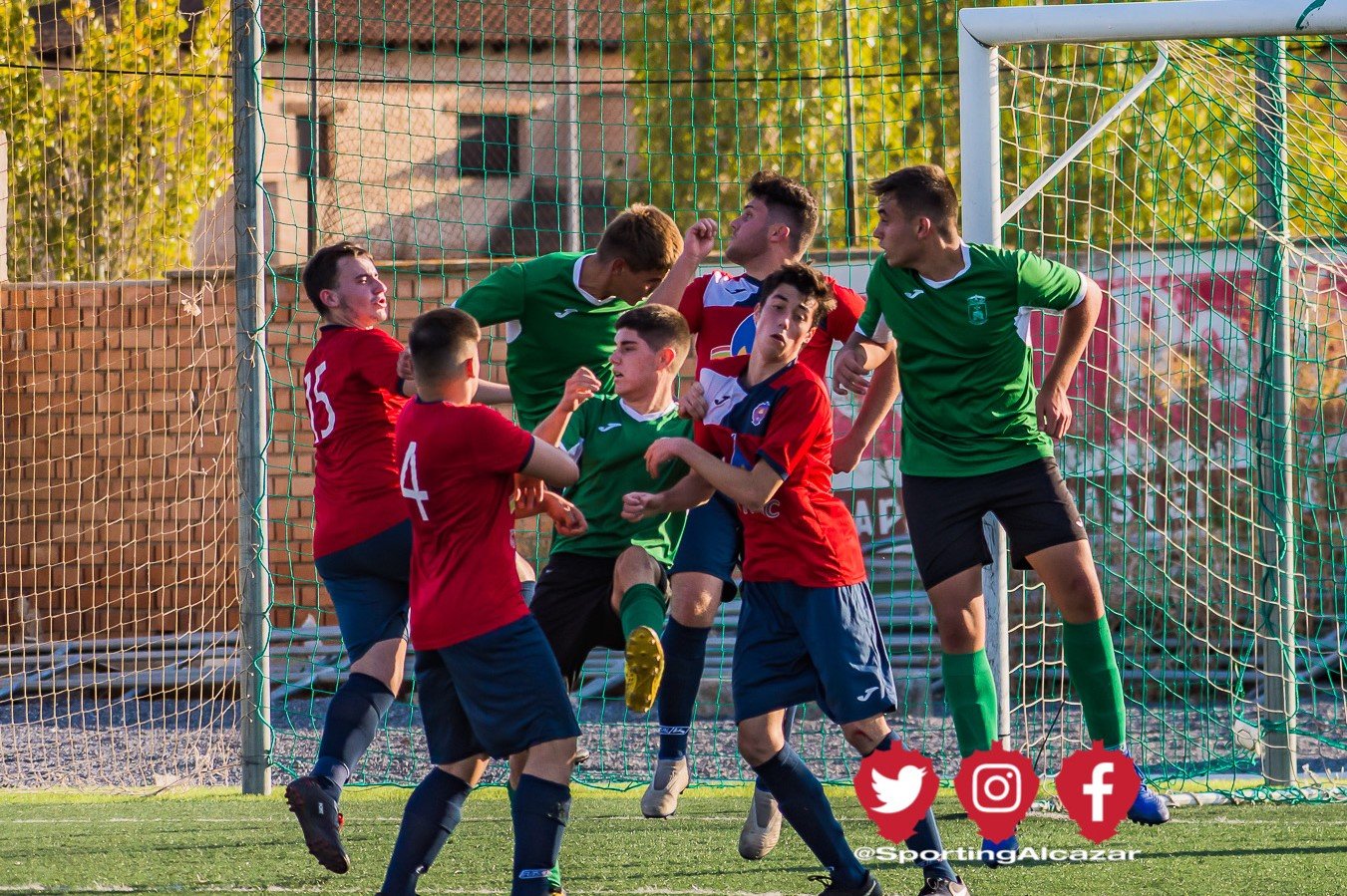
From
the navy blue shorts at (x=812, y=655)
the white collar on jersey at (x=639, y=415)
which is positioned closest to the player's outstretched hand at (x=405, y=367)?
the white collar on jersey at (x=639, y=415)

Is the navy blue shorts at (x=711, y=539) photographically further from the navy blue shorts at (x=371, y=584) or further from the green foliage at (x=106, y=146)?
the green foliage at (x=106, y=146)

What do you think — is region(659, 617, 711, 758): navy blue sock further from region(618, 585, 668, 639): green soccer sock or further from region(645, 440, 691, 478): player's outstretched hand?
region(645, 440, 691, 478): player's outstretched hand

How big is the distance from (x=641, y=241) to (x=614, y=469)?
73cm

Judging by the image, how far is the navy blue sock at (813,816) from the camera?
353 centimetres

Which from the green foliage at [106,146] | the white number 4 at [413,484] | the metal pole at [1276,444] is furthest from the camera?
the green foliage at [106,146]

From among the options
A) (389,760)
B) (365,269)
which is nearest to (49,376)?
(389,760)

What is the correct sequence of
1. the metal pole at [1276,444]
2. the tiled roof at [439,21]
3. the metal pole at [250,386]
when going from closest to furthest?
the metal pole at [1276,444]
the metal pole at [250,386]
the tiled roof at [439,21]

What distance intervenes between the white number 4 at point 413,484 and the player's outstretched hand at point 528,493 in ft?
0.73

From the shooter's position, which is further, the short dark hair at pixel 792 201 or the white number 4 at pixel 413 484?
the short dark hair at pixel 792 201

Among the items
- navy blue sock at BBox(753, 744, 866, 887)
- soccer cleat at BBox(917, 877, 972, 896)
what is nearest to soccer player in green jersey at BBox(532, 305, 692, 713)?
navy blue sock at BBox(753, 744, 866, 887)

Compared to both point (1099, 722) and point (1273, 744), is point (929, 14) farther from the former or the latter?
point (1099, 722)

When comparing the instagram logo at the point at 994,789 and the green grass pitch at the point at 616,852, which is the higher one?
the instagram logo at the point at 994,789

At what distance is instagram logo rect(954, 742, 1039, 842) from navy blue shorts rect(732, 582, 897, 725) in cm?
69

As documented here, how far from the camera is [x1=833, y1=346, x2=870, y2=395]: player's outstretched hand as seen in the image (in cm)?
418
